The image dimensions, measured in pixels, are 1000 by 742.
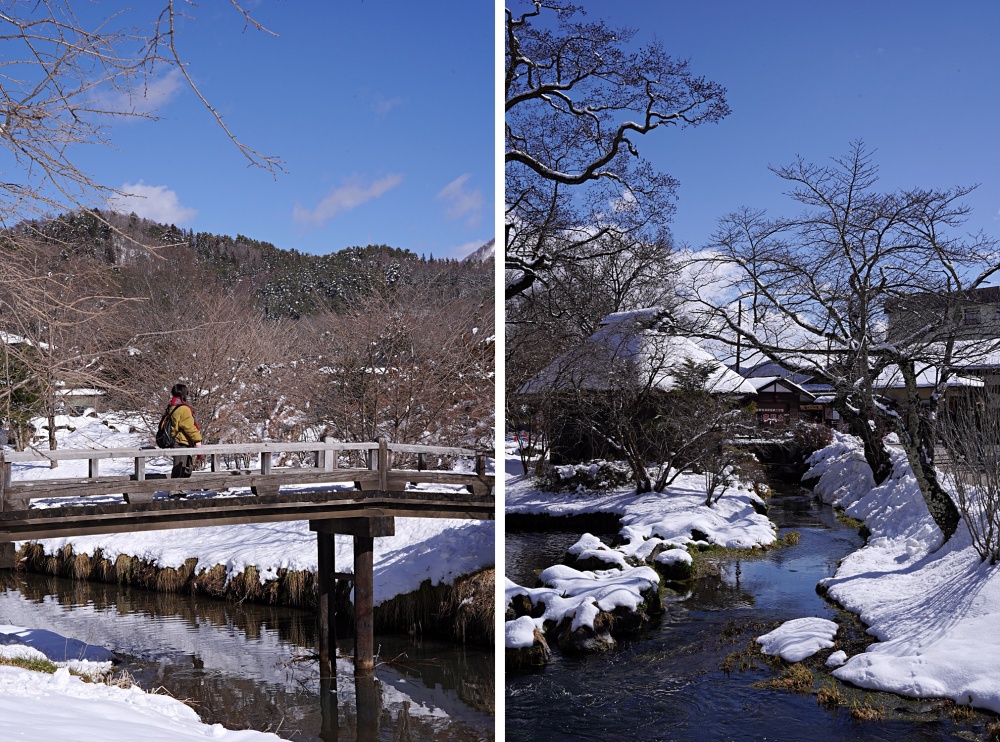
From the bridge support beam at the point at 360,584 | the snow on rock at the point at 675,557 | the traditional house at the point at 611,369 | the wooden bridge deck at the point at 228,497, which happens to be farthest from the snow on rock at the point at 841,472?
the bridge support beam at the point at 360,584

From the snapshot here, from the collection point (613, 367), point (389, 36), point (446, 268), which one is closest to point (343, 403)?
point (446, 268)

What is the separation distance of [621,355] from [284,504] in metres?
2.70

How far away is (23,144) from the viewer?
1.55 metres

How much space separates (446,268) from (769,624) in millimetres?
4154

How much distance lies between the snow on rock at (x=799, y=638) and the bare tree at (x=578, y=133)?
1521 millimetres

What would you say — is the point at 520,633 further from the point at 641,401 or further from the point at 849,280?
the point at 849,280

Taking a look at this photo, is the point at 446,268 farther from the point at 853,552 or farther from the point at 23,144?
the point at 23,144

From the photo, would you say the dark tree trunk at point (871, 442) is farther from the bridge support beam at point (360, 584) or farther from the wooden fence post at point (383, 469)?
the bridge support beam at point (360, 584)

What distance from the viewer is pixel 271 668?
4891 millimetres

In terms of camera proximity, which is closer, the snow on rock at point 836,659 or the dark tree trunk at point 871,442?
the snow on rock at point 836,659

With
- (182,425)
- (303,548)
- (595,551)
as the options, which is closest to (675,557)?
(595,551)

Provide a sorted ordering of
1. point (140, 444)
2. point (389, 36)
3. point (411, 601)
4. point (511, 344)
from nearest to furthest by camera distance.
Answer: point (511, 344) < point (389, 36) < point (411, 601) < point (140, 444)

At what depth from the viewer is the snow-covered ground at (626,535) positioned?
10.6 feet

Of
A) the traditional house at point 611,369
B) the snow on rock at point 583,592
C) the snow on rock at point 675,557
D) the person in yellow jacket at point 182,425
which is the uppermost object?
the traditional house at point 611,369
